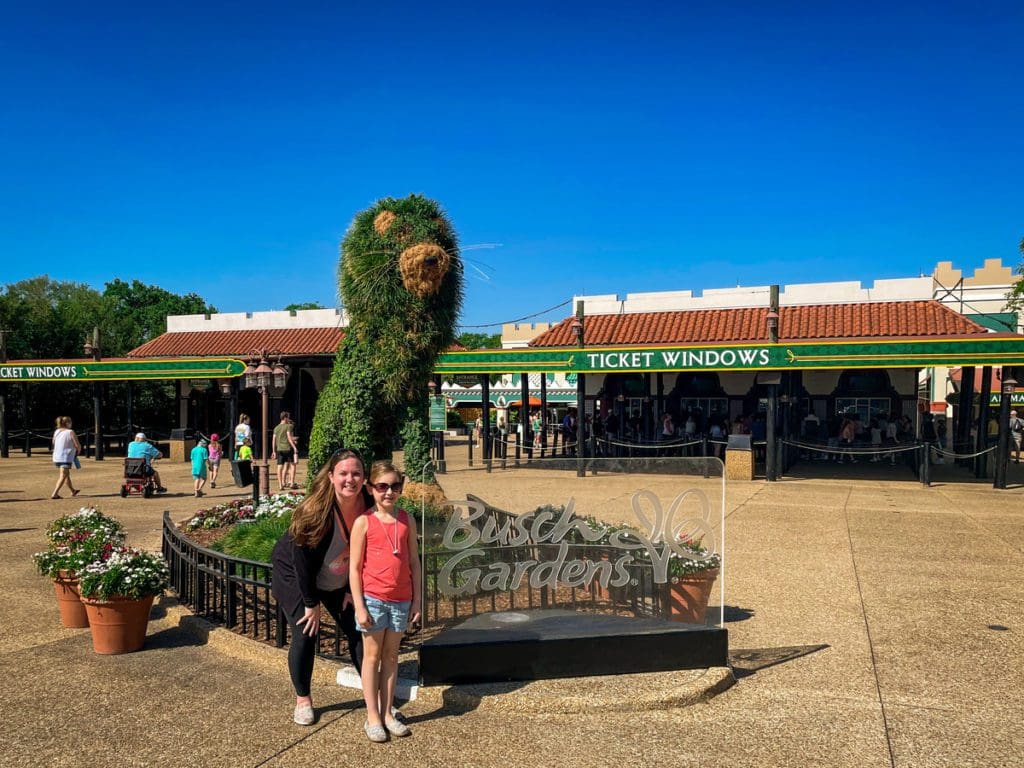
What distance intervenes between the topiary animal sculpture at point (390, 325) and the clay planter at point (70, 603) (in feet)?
8.58

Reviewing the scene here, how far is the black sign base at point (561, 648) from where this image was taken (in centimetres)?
488

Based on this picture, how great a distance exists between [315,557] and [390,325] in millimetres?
4231

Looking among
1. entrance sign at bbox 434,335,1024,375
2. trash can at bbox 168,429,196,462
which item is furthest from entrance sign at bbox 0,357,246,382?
entrance sign at bbox 434,335,1024,375

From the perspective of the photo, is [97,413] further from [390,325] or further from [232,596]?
[232,596]

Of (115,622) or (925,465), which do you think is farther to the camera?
(925,465)

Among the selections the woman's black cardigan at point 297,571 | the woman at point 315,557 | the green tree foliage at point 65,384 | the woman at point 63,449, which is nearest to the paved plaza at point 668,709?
the woman at point 315,557

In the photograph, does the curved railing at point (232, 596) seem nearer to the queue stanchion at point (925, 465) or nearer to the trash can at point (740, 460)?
the trash can at point (740, 460)

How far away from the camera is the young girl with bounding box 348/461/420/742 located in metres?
4.13

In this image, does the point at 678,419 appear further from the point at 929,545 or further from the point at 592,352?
the point at 929,545

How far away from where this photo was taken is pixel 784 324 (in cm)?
2298

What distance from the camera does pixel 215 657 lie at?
5.67 meters

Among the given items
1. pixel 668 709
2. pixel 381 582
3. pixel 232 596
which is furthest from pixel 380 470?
pixel 232 596

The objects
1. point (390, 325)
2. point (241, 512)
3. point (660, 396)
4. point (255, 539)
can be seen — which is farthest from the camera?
point (660, 396)

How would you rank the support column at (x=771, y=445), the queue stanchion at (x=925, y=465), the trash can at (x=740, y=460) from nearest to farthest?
the queue stanchion at (x=925, y=465) < the support column at (x=771, y=445) < the trash can at (x=740, y=460)
